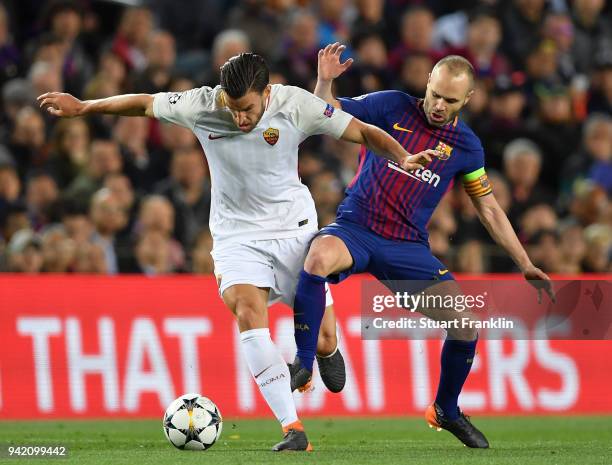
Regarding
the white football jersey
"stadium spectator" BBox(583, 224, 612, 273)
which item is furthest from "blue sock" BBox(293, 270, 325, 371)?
"stadium spectator" BBox(583, 224, 612, 273)

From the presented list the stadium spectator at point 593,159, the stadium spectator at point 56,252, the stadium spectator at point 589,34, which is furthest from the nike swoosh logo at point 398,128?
the stadium spectator at point 589,34

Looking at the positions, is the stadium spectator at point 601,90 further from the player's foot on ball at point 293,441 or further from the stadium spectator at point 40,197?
the player's foot on ball at point 293,441

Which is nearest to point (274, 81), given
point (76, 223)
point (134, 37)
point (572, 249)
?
point (134, 37)

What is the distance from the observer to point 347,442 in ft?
32.4

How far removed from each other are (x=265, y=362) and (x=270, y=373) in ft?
0.25

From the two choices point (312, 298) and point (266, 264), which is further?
point (266, 264)

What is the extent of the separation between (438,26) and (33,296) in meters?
7.09

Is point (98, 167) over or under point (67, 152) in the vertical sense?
under

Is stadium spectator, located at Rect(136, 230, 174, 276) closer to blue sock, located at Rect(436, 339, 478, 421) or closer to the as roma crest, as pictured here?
blue sock, located at Rect(436, 339, 478, 421)

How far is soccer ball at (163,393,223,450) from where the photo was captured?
29.0 feet

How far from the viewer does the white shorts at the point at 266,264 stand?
29.0 feet

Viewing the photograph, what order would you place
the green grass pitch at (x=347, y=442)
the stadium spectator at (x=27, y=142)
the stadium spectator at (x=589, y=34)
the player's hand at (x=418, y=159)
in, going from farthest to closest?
the stadium spectator at (x=589, y=34)
the stadium spectator at (x=27, y=142)
the green grass pitch at (x=347, y=442)
the player's hand at (x=418, y=159)

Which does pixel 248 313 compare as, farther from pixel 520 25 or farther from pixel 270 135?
pixel 520 25

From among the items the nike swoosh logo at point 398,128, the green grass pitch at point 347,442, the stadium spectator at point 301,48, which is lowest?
the green grass pitch at point 347,442
